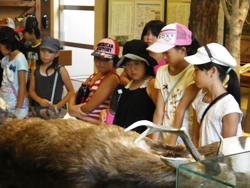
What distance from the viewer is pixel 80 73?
9.42 meters

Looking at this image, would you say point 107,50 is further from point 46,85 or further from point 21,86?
point 21,86

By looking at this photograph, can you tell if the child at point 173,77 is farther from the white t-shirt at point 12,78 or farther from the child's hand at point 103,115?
the white t-shirt at point 12,78

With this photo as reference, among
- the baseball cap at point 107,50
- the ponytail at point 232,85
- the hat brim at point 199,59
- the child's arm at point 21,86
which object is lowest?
the child's arm at point 21,86

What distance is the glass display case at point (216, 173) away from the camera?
103cm

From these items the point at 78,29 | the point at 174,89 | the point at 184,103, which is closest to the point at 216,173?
the point at 184,103

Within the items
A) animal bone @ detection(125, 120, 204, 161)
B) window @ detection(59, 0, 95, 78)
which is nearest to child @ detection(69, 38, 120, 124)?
animal bone @ detection(125, 120, 204, 161)

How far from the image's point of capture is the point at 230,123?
7.78ft

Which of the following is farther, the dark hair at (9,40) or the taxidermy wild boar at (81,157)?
the dark hair at (9,40)

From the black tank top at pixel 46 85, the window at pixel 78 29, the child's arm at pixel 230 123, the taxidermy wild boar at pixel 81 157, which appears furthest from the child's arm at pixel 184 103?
the window at pixel 78 29

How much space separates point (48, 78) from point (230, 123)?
213cm

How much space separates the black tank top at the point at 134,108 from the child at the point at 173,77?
128mm

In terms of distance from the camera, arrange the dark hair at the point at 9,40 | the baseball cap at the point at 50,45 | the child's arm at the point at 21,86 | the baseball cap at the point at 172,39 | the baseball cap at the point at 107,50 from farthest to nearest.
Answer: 1. the dark hair at the point at 9,40
2. the child's arm at the point at 21,86
3. the baseball cap at the point at 50,45
4. the baseball cap at the point at 107,50
5. the baseball cap at the point at 172,39

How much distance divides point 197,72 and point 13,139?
51.9 inches

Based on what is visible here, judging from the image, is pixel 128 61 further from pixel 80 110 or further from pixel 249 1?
pixel 249 1
